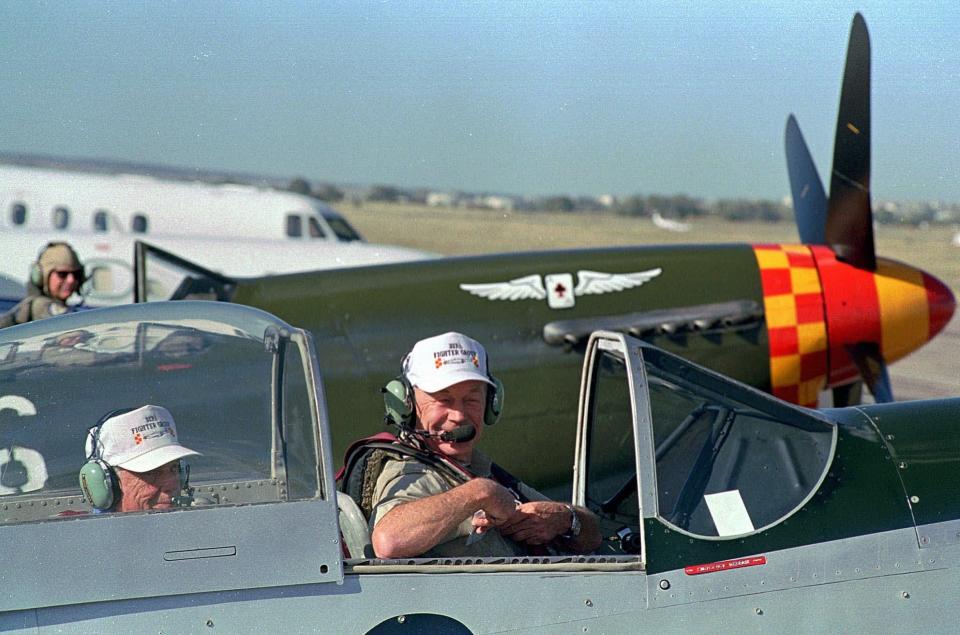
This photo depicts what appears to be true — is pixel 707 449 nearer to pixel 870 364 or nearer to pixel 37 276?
pixel 870 364

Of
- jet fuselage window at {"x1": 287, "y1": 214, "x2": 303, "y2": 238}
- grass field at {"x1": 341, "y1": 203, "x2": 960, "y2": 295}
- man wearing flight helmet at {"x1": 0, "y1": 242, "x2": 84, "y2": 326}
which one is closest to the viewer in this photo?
man wearing flight helmet at {"x1": 0, "y1": 242, "x2": 84, "y2": 326}

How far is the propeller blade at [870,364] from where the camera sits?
5441mm

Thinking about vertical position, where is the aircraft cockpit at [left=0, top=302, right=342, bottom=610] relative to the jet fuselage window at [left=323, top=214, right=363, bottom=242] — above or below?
below

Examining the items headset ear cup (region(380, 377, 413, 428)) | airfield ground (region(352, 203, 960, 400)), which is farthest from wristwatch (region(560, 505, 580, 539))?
airfield ground (region(352, 203, 960, 400))

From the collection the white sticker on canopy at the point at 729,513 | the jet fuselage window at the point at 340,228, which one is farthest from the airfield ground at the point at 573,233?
the white sticker on canopy at the point at 729,513

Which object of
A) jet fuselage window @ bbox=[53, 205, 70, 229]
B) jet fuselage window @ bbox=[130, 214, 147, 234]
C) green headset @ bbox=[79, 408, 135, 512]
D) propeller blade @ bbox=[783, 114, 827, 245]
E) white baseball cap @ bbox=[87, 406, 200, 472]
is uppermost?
jet fuselage window @ bbox=[53, 205, 70, 229]

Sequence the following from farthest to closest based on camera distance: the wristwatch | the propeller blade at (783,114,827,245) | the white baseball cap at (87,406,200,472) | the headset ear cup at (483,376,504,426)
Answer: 1. the propeller blade at (783,114,827,245)
2. the headset ear cup at (483,376,504,426)
3. the wristwatch
4. the white baseball cap at (87,406,200,472)

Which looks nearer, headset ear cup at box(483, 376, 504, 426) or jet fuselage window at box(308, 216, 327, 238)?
headset ear cup at box(483, 376, 504, 426)

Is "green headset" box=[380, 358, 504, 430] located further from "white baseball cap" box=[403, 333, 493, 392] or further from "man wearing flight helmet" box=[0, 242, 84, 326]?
"man wearing flight helmet" box=[0, 242, 84, 326]

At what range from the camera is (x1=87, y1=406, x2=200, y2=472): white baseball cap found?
241cm

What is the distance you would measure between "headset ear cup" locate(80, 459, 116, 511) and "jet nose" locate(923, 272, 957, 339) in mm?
4655

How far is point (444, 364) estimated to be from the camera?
2.73 metres

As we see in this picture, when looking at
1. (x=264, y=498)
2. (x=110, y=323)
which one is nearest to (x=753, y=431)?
(x=264, y=498)

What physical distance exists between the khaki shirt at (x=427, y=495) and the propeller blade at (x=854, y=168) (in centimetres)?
366
